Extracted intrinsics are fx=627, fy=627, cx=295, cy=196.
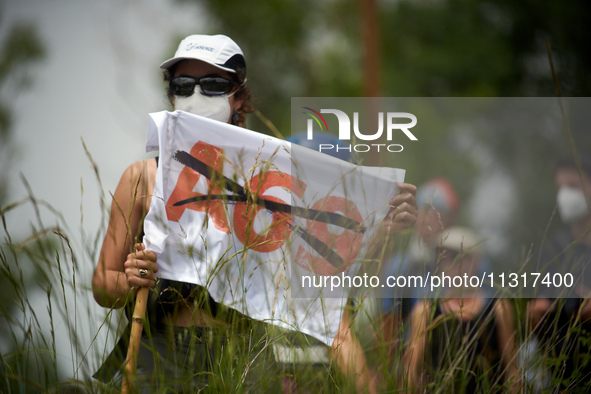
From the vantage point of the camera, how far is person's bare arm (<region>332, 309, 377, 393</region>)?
6.01 ft

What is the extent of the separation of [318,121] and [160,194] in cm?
74

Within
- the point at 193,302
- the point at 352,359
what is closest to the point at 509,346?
the point at 352,359

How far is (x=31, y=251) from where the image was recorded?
1821 millimetres

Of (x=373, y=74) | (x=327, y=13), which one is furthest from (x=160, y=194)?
(x=327, y=13)

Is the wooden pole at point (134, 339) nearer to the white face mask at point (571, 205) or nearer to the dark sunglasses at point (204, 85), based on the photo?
the dark sunglasses at point (204, 85)

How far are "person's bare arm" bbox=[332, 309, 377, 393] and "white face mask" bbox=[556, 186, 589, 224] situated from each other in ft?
4.85

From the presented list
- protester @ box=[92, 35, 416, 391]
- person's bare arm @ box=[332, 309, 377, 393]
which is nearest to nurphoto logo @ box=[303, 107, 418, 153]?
protester @ box=[92, 35, 416, 391]

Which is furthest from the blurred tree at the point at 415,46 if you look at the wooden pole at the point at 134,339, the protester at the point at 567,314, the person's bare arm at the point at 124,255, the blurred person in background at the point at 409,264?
the wooden pole at the point at 134,339

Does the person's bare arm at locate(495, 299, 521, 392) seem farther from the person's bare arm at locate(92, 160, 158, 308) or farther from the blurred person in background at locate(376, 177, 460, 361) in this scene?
the person's bare arm at locate(92, 160, 158, 308)

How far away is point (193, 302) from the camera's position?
2.11 metres

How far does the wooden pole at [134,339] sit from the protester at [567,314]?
1199mm

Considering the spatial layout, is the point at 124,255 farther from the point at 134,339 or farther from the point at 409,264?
the point at 409,264

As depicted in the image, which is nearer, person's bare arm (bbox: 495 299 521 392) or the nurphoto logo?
person's bare arm (bbox: 495 299 521 392)

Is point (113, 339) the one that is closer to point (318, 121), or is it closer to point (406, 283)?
point (406, 283)
